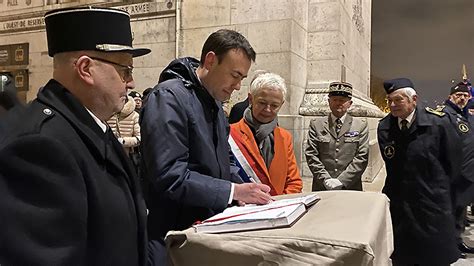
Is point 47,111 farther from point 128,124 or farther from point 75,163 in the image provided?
point 128,124

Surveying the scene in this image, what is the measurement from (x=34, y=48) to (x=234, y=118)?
20.3ft

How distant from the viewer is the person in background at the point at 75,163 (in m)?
1.03

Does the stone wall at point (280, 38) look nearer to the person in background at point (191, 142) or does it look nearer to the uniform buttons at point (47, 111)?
the person in background at point (191, 142)

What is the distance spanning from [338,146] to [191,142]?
2519mm

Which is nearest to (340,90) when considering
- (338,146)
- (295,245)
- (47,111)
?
(338,146)

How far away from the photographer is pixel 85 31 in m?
1.31

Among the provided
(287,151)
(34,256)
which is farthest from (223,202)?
(287,151)

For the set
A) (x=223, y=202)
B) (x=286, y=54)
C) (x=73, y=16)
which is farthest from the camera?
(x=286, y=54)

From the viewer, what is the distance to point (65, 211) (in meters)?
1.07

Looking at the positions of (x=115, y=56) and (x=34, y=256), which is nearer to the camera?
(x=34, y=256)

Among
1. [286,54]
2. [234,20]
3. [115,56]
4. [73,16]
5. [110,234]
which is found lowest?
[110,234]

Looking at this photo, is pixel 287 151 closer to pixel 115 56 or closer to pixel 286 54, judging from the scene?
pixel 115 56

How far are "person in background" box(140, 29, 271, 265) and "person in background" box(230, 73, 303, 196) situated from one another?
0.60 m

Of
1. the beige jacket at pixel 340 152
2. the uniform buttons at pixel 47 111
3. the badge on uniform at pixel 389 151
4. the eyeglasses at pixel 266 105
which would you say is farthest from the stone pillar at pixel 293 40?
the uniform buttons at pixel 47 111
